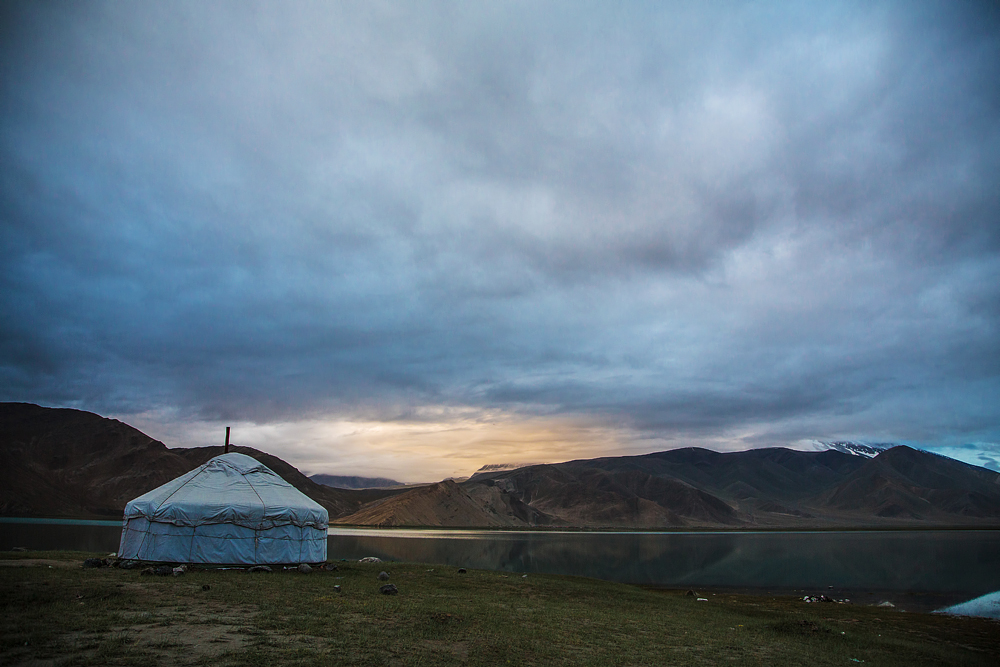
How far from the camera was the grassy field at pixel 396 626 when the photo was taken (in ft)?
31.2

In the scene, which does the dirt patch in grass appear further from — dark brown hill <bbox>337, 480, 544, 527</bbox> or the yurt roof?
dark brown hill <bbox>337, 480, 544, 527</bbox>

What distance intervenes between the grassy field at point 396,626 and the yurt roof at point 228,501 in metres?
2.90

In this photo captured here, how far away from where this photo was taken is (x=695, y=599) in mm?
25438

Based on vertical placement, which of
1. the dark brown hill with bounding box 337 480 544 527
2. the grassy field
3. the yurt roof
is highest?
the yurt roof

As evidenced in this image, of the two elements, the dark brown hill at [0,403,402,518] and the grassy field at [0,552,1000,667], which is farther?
the dark brown hill at [0,403,402,518]

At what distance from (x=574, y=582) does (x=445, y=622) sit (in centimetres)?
1552

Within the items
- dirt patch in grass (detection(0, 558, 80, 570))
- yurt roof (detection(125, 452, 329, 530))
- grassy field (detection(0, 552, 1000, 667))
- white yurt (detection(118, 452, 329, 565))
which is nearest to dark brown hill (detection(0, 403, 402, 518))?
yurt roof (detection(125, 452, 329, 530))

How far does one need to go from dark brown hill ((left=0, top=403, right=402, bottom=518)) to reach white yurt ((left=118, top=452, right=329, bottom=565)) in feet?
340

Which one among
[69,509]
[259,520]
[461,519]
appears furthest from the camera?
[461,519]

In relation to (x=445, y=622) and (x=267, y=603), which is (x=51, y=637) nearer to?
(x=267, y=603)

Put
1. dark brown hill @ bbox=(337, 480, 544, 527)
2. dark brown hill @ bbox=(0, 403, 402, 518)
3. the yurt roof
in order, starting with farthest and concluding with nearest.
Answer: dark brown hill @ bbox=(337, 480, 544, 527), dark brown hill @ bbox=(0, 403, 402, 518), the yurt roof

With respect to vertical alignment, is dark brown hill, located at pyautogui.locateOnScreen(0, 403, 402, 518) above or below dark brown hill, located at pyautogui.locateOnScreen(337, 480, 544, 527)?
above

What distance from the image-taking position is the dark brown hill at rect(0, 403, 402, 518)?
4941 inches

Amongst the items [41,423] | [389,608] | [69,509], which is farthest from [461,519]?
[389,608]
